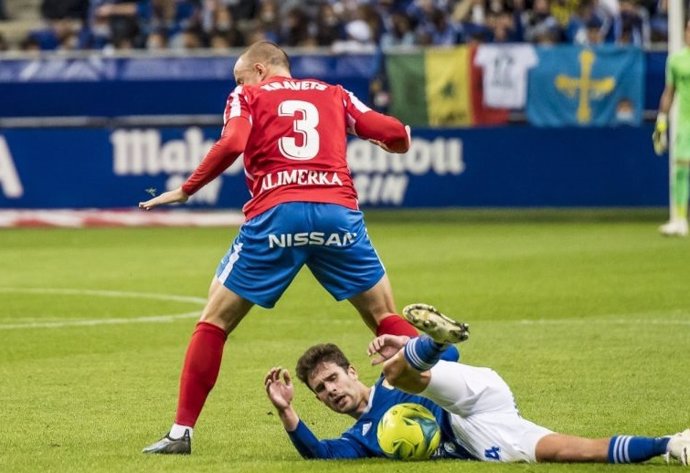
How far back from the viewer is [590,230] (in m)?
21.9

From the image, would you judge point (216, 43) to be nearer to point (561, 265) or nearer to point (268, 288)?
point (561, 265)

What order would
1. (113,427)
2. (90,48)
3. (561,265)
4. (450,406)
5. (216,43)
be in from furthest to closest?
(90,48)
(216,43)
(561,265)
(113,427)
(450,406)

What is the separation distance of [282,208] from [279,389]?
1028 mm

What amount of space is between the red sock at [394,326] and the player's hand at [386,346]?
67cm

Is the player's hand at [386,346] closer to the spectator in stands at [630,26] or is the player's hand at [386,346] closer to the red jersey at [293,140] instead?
the red jersey at [293,140]

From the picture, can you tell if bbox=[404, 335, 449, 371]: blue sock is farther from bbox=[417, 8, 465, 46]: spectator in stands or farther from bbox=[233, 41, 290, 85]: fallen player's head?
bbox=[417, 8, 465, 46]: spectator in stands

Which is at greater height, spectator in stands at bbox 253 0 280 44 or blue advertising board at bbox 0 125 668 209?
spectator in stands at bbox 253 0 280 44

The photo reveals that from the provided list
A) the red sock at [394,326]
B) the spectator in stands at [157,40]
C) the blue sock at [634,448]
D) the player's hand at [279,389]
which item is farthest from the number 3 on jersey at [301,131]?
the spectator in stands at [157,40]

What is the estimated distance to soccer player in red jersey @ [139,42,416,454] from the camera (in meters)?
7.97

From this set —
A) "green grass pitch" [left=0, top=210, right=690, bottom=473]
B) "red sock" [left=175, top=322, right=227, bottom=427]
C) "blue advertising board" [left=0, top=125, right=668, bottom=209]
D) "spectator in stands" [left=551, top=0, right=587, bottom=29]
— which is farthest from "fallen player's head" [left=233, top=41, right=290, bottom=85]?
"spectator in stands" [left=551, top=0, right=587, bottom=29]

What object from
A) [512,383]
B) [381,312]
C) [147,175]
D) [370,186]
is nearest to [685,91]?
[370,186]

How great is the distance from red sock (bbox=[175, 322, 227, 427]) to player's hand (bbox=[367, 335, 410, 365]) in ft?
2.95

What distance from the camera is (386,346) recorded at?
7555mm

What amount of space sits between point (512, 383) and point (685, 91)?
34.2ft
